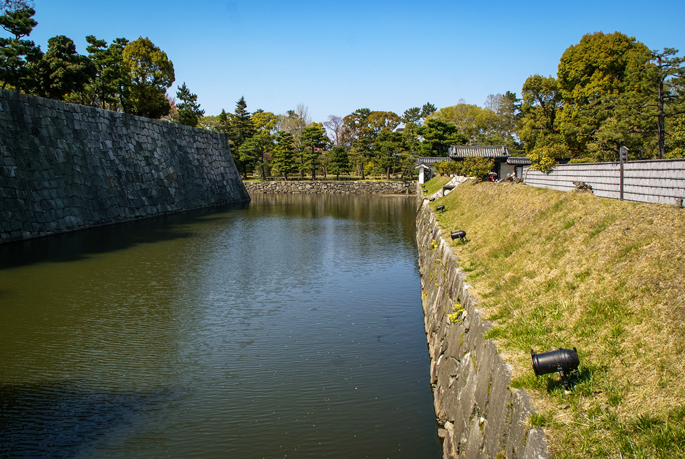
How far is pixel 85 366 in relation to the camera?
809 centimetres

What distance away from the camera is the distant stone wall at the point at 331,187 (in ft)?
197

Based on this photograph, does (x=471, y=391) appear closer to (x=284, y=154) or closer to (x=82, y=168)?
(x=82, y=168)

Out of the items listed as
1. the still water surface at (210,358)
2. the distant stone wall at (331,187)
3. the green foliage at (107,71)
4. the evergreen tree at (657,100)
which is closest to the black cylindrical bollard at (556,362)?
the still water surface at (210,358)

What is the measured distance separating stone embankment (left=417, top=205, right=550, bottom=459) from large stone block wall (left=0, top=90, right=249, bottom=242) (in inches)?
750

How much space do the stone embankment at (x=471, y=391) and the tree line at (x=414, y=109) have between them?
9528 millimetres

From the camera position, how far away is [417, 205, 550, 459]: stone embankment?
3826 mm

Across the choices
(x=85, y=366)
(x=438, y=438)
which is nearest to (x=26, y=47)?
(x=85, y=366)

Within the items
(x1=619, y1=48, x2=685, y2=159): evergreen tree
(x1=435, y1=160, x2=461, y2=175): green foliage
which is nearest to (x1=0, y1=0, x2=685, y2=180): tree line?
(x1=619, y1=48, x2=685, y2=159): evergreen tree

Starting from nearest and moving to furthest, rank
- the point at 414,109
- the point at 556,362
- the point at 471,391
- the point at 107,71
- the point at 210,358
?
the point at 556,362, the point at 471,391, the point at 210,358, the point at 107,71, the point at 414,109

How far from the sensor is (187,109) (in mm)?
50375

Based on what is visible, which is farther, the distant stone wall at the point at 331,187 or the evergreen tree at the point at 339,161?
the evergreen tree at the point at 339,161

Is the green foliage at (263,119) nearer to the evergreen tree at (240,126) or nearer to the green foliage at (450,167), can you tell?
the evergreen tree at (240,126)

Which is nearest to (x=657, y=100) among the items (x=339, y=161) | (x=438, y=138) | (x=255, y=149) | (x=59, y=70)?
(x=59, y=70)

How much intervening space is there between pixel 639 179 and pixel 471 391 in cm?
648
